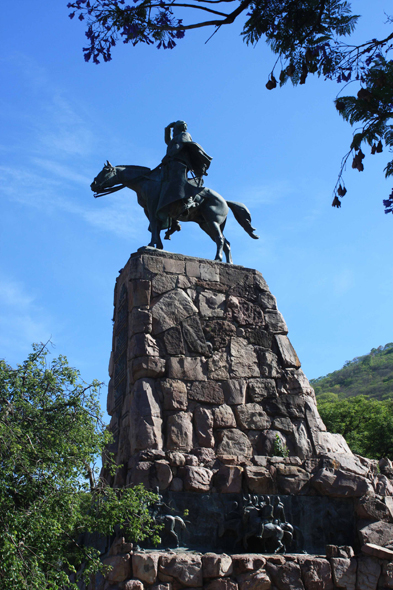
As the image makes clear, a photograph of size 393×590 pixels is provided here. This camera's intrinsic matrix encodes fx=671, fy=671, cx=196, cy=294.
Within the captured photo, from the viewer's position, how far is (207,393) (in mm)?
9648

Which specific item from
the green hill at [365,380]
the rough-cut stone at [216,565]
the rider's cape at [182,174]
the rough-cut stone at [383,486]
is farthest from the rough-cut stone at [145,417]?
the green hill at [365,380]

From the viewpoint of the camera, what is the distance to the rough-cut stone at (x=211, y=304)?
1032 centimetres

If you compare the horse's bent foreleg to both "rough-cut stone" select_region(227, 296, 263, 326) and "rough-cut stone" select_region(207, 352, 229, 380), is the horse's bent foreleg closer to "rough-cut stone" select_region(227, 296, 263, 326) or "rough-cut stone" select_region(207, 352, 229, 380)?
A: "rough-cut stone" select_region(227, 296, 263, 326)

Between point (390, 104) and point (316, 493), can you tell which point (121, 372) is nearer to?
point (316, 493)

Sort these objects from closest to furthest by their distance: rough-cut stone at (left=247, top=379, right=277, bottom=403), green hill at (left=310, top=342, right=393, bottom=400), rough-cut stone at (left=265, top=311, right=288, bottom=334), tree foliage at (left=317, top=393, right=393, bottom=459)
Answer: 1. rough-cut stone at (left=247, top=379, right=277, bottom=403)
2. rough-cut stone at (left=265, top=311, right=288, bottom=334)
3. tree foliage at (left=317, top=393, right=393, bottom=459)
4. green hill at (left=310, top=342, right=393, bottom=400)

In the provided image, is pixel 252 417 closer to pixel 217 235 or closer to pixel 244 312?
pixel 244 312

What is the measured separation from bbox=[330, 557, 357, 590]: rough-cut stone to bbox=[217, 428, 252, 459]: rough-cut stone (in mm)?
1815

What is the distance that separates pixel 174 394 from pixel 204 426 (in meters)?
0.61

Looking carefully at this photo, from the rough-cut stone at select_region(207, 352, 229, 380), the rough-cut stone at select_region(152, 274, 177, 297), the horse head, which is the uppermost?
the horse head

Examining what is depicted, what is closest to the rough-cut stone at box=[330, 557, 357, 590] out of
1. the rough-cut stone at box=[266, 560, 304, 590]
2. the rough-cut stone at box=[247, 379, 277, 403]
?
the rough-cut stone at box=[266, 560, 304, 590]

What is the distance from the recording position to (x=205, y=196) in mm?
11312

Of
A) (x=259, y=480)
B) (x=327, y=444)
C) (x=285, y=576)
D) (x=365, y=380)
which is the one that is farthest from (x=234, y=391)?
(x=365, y=380)

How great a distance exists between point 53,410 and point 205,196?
15.4 ft

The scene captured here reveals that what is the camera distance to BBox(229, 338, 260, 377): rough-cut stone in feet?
33.0
